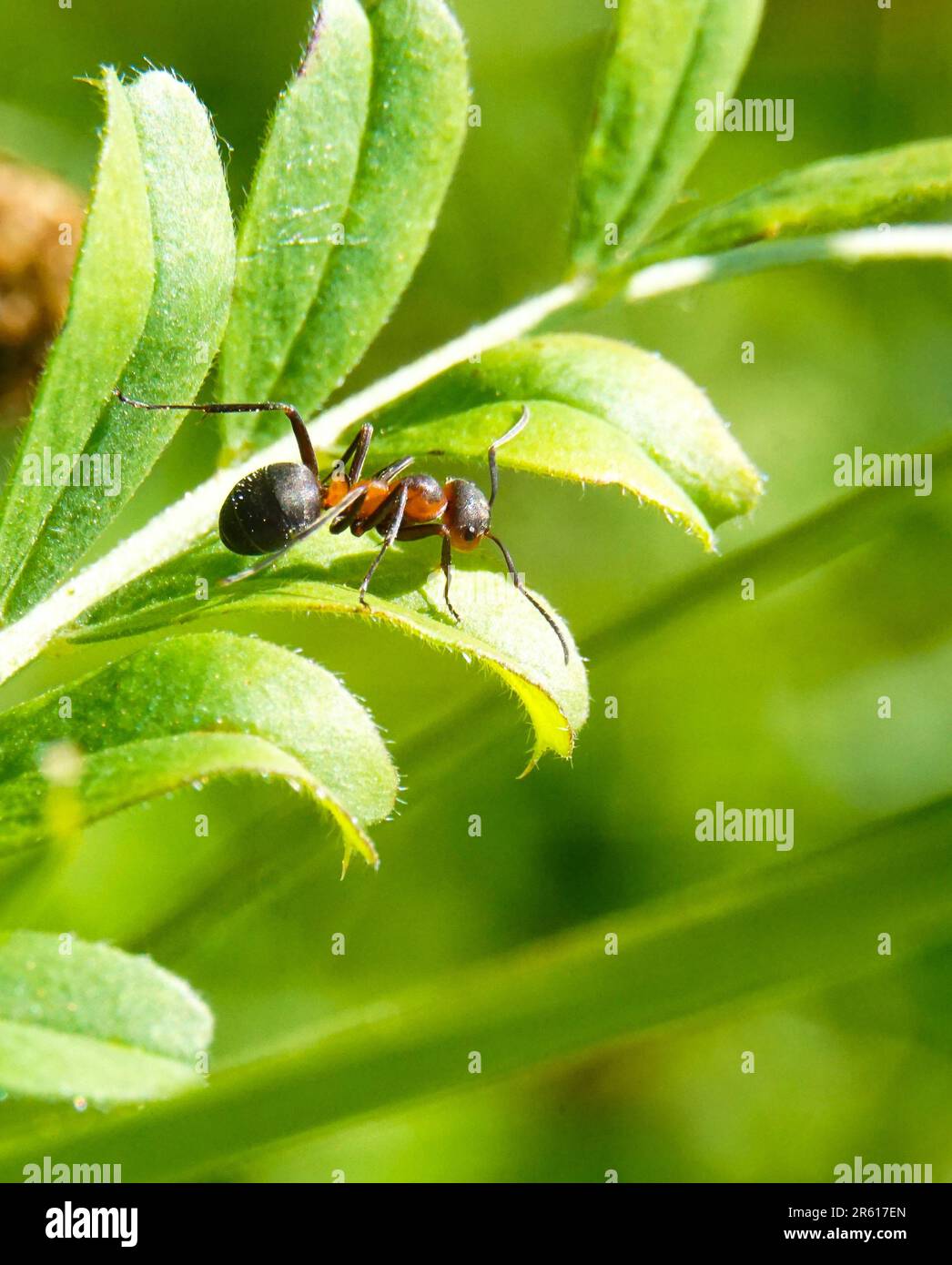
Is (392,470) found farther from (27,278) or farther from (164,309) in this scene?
(27,278)

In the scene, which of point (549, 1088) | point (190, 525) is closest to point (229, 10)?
point (190, 525)

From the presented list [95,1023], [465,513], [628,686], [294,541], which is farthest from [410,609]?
[628,686]

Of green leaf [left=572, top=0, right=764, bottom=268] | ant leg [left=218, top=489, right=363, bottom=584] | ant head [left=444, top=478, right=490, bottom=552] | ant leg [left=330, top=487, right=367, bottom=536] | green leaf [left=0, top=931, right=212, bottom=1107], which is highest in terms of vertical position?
green leaf [left=572, top=0, right=764, bottom=268]

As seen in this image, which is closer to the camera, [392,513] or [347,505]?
[347,505]

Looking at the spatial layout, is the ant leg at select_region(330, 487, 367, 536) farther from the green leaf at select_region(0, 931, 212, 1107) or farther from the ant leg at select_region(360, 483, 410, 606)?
the green leaf at select_region(0, 931, 212, 1107)

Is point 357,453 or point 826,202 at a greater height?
point 826,202

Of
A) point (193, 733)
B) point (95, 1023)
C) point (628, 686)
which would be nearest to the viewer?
point (95, 1023)

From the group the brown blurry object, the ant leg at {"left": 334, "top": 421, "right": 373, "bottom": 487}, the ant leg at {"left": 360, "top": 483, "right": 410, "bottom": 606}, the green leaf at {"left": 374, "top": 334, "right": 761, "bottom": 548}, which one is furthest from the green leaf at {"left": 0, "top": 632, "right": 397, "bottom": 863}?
the brown blurry object
